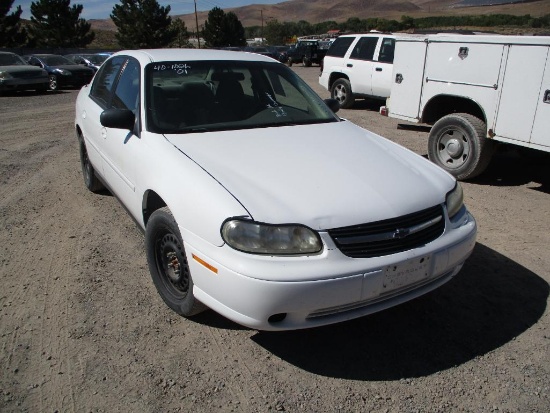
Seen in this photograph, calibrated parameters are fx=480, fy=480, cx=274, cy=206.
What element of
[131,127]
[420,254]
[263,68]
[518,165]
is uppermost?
[263,68]

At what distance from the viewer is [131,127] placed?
355 centimetres

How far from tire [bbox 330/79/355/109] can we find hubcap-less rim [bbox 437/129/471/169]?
20.9 feet

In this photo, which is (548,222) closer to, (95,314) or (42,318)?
(95,314)

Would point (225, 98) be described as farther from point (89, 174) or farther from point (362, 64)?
point (362, 64)

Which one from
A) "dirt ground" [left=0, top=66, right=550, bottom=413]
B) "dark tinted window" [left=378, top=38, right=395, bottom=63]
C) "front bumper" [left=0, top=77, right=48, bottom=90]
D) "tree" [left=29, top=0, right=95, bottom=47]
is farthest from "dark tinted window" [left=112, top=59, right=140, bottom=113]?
"tree" [left=29, top=0, right=95, bottom=47]

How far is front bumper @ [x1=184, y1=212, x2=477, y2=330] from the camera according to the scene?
2.38 m

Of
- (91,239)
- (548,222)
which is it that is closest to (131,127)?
(91,239)

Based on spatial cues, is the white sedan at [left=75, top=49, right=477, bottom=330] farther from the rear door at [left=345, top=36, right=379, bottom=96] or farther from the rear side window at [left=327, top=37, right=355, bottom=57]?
the rear side window at [left=327, top=37, right=355, bottom=57]

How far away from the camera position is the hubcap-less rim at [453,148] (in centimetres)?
599

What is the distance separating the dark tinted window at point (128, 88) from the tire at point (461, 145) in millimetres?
3924

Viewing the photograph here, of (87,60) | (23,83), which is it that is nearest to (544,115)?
(23,83)

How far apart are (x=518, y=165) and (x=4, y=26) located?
45.0m

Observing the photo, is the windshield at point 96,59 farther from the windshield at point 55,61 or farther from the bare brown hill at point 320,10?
the bare brown hill at point 320,10

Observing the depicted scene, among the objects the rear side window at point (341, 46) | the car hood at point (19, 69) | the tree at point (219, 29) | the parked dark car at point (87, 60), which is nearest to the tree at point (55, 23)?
the tree at point (219, 29)
